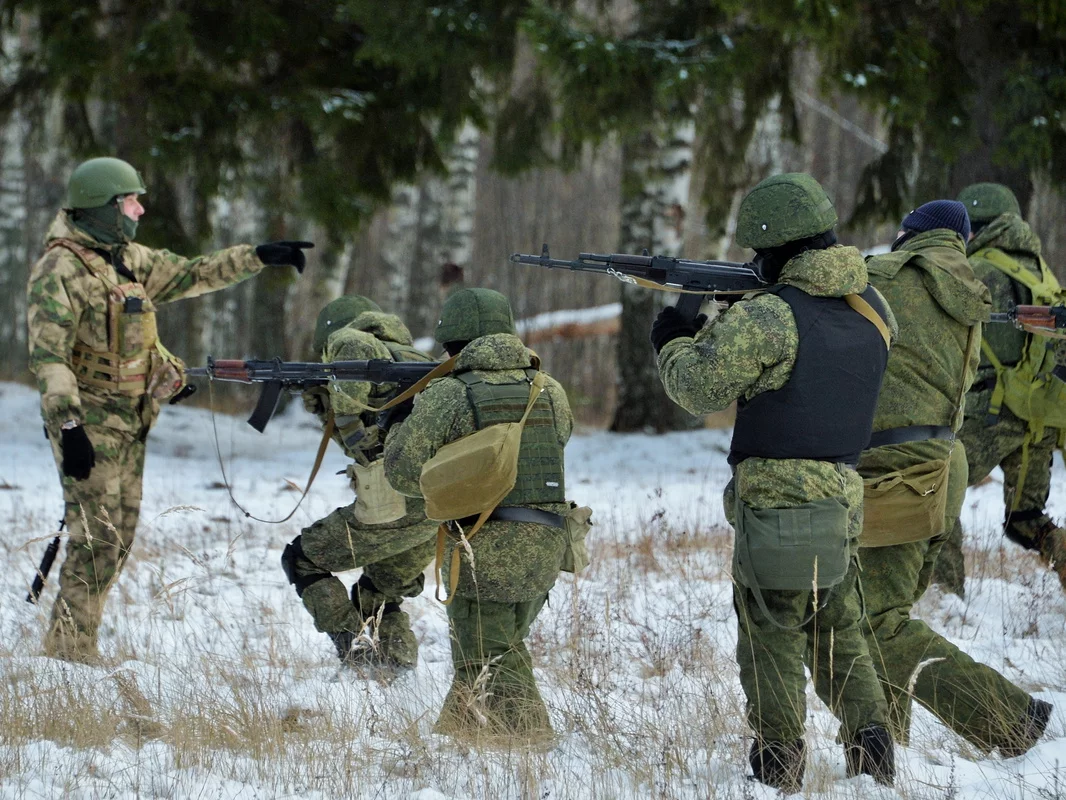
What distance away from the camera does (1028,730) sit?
3.81 meters

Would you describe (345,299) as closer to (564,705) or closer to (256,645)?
(256,645)

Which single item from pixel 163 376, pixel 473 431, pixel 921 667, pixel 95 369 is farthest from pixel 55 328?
pixel 921 667

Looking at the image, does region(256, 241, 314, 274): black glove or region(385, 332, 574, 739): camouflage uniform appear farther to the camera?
region(256, 241, 314, 274): black glove

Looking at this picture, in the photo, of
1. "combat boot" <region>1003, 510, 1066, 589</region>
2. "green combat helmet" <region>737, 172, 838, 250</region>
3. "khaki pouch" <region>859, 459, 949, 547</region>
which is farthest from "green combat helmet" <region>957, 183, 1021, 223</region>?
"green combat helmet" <region>737, 172, 838, 250</region>

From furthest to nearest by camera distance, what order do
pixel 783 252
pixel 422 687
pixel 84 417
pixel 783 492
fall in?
pixel 84 417
pixel 422 687
pixel 783 252
pixel 783 492

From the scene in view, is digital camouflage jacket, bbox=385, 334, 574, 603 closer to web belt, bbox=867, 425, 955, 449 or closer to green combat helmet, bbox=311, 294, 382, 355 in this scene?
web belt, bbox=867, 425, 955, 449

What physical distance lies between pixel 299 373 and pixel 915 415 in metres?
2.45

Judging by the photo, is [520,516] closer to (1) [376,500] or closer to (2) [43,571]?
(1) [376,500]

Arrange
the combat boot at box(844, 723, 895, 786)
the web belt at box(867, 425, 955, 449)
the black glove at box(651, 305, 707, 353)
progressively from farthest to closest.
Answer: the web belt at box(867, 425, 955, 449) < the black glove at box(651, 305, 707, 353) < the combat boot at box(844, 723, 895, 786)

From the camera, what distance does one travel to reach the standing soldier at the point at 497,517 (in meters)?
3.94

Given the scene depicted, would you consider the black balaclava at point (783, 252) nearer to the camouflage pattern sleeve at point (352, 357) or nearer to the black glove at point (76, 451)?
the camouflage pattern sleeve at point (352, 357)

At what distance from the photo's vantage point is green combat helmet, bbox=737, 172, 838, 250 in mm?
3473

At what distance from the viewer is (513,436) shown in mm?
3854

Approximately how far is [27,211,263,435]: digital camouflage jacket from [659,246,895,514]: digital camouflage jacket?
277cm
